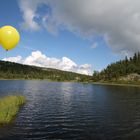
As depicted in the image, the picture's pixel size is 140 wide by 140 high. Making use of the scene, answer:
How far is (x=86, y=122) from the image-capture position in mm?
44188

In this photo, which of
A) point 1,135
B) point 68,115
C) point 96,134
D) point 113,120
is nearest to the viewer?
point 1,135

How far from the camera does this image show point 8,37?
1060 inches

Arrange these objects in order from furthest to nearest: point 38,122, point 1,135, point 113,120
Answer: point 113,120, point 38,122, point 1,135

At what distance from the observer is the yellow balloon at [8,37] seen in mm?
26906

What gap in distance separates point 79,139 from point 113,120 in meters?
15.5

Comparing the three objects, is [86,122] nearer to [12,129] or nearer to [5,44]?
[12,129]

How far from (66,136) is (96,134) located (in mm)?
4526

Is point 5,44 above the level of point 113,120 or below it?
above

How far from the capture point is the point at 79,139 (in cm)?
3297

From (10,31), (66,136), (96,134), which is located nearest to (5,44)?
(10,31)

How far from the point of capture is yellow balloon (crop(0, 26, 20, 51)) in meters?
26.9

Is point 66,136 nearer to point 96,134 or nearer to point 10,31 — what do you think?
point 96,134

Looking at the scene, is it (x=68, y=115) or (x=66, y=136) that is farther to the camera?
(x=68, y=115)

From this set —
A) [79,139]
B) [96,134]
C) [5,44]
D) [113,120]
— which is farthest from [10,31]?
[113,120]
